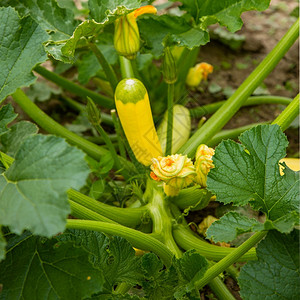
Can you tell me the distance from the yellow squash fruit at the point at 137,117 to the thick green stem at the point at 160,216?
111 mm

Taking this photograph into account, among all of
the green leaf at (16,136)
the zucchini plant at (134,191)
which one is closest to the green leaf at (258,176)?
the zucchini plant at (134,191)

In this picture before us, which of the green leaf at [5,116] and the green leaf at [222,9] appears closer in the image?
the green leaf at [5,116]

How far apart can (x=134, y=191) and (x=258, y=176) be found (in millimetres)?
596

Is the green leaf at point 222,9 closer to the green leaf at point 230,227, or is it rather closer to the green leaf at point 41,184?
the green leaf at point 230,227

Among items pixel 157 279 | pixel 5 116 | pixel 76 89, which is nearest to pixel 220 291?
pixel 157 279

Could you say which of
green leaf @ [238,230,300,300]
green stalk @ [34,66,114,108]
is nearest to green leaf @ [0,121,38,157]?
green stalk @ [34,66,114,108]

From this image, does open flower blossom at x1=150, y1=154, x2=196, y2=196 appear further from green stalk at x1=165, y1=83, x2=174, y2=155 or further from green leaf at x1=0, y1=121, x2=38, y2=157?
green leaf at x1=0, y1=121, x2=38, y2=157

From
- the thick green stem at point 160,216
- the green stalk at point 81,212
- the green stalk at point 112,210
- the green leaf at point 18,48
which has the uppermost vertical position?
the green leaf at point 18,48

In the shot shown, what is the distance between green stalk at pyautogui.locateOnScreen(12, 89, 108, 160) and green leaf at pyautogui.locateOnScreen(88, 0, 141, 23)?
0.46 m

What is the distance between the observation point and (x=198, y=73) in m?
2.36

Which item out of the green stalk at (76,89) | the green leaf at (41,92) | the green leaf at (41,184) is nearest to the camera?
the green leaf at (41,184)

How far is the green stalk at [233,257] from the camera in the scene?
1172mm

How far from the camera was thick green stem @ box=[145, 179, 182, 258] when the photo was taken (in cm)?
157

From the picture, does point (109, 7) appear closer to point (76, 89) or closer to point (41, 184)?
point (76, 89)
